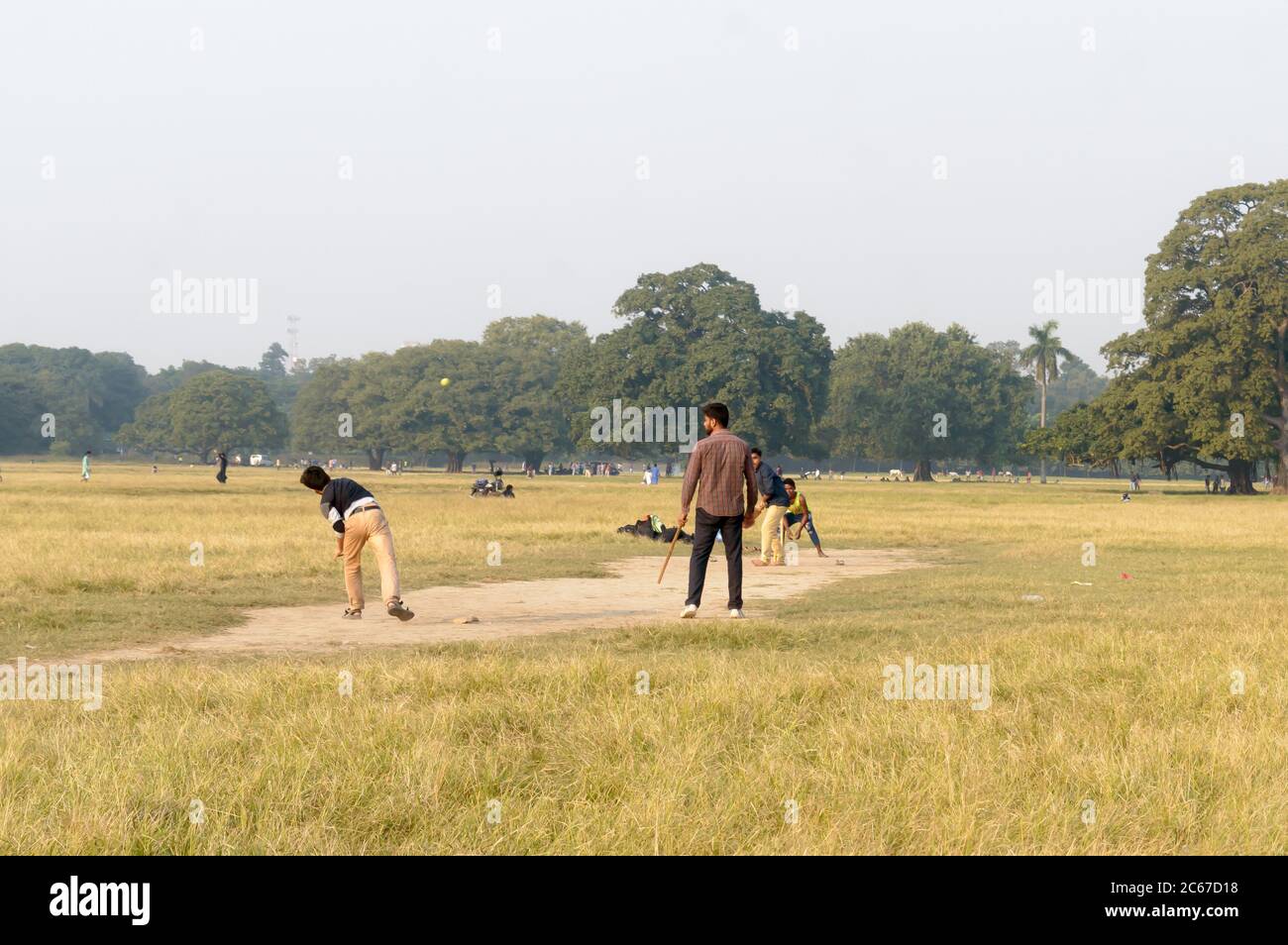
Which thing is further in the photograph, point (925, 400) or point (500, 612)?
point (925, 400)

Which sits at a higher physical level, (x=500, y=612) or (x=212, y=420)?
(x=212, y=420)

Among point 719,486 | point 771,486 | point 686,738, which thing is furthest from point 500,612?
point 686,738

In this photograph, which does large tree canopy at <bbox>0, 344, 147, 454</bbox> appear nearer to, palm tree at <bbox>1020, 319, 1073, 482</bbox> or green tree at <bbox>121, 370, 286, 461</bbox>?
green tree at <bbox>121, 370, 286, 461</bbox>

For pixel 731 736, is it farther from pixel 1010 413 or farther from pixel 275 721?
pixel 1010 413

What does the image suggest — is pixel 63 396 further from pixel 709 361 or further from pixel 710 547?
pixel 710 547

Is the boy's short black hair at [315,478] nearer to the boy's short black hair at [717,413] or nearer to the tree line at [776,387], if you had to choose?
the boy's short black hair at [717,413]

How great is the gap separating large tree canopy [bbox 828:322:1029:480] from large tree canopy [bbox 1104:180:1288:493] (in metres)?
38.1

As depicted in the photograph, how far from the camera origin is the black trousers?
1296 centimetres

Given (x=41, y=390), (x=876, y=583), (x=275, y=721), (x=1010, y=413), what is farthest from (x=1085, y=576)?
(x=41, y=390)

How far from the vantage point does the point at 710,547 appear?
42.3 feet

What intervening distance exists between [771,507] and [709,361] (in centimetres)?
6032

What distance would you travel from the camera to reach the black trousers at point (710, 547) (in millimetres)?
12961

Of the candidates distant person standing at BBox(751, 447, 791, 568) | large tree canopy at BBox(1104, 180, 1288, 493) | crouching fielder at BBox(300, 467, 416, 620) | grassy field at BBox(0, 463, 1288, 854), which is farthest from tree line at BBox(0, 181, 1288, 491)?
crouching fielder at BBox(300, 467, 416, 620)
